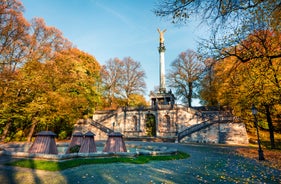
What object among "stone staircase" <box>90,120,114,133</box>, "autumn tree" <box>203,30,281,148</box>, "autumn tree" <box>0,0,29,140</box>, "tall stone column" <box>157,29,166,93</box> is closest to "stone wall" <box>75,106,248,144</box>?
"stone staircase" <box>90,120,114,133</box>

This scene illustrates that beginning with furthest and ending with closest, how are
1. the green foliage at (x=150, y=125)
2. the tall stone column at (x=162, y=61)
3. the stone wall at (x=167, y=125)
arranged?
the tall stone column at (x=162, y=61) → the green foliage at (x=150, y=125) → the stone wall at (x=167, y=125)

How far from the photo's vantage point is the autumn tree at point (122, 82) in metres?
40.6

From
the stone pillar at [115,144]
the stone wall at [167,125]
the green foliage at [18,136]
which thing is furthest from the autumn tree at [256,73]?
the green foliage at [18,136]

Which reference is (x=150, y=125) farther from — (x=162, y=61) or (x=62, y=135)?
(x=62, y=135)

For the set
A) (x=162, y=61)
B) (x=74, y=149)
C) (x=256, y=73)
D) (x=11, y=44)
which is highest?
(x=162, y=61)

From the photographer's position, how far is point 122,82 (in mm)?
40938

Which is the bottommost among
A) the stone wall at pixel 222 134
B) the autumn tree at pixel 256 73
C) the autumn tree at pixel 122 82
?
the stone wall at pixel 222 134

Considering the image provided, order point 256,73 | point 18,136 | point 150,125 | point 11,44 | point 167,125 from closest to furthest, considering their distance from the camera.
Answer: point 256,73, point 11,44, point 18,136, point 167,125, point 150,125

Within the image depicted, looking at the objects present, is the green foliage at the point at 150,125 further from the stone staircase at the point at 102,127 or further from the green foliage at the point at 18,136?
the green foliage at the point at 18,136

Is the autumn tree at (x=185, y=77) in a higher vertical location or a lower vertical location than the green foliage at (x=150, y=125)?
higher

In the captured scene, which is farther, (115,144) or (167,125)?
(167,125)

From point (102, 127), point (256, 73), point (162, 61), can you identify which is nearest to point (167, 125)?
point (102, 127)

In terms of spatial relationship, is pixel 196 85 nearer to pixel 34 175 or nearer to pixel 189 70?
pixel 189 70

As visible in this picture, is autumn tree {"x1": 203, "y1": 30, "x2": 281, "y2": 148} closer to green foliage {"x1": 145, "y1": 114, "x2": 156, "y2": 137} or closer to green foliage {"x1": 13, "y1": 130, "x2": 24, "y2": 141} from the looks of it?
green foliage {"x1": 145, "y1": 114, "x2": 156, "y2": 137}
